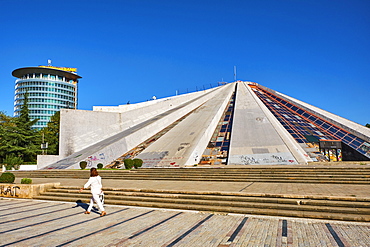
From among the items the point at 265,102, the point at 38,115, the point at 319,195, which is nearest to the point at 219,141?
the point at 265,102

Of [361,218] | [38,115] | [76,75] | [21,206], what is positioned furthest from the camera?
[76,75]

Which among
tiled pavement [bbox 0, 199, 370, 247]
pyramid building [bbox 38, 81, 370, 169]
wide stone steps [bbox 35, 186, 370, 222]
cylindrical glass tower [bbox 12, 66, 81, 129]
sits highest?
cylindrical glass tower [bbox 12, 66, 81, 129]

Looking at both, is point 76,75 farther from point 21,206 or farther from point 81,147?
point 21,206

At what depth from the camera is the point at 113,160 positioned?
1912 cm

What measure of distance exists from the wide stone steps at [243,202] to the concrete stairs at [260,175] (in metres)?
3.58

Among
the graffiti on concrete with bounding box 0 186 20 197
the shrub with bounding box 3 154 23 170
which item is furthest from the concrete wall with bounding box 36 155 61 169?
the graffiti on concrete with bounding box 0 186 20 197

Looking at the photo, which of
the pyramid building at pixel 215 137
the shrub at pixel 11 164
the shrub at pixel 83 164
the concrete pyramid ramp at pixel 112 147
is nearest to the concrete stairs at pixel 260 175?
the shrub at pixel 83 164

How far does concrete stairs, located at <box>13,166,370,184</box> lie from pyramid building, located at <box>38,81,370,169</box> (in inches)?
125

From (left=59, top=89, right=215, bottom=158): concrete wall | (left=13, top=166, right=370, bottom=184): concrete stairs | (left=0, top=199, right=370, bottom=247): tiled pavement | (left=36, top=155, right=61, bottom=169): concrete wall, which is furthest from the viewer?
(left=59, top=89, right=215, bottom=158): concrete wall

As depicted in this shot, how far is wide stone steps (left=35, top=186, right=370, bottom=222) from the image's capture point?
224 inches

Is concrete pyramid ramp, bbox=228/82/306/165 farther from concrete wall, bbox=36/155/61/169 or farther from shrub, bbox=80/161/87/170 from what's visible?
concrete wall, bbox=36/155/61/169

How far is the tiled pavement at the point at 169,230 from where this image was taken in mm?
4277

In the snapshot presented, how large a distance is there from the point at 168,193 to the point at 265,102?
21.8m

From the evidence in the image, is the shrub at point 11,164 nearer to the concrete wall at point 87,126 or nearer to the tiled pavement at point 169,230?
the concrete wall at point 87,126
